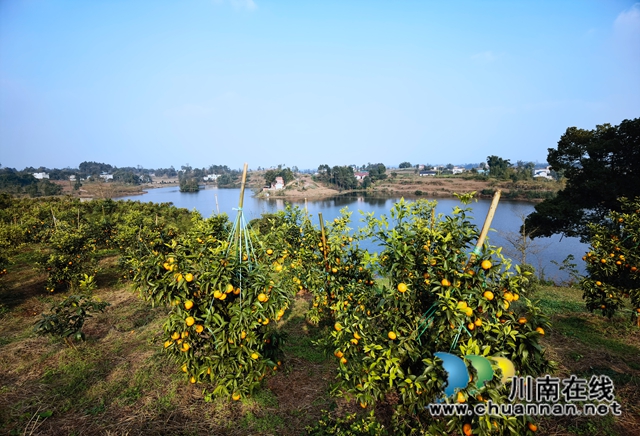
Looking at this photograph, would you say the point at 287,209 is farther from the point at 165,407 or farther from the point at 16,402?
the point at 16,402

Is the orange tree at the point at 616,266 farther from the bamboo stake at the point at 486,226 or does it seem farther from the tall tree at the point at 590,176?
the tall tree at the point at 590,176

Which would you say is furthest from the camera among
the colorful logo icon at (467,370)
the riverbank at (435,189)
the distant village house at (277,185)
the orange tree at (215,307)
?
the distant village house at (277,185)

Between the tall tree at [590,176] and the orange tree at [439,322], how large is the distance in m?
10.6

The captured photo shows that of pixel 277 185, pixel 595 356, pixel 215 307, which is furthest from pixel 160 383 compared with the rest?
pixel 277 185

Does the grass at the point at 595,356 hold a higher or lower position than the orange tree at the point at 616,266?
lower

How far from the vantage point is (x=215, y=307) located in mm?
2699

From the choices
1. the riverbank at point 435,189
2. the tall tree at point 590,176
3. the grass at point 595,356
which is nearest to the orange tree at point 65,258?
the grass at point 595,356

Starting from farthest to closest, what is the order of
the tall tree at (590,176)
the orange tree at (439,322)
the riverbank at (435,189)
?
the riverbank at (435,189) → the tall tree at (590,176) → the orange tree at (439,322)

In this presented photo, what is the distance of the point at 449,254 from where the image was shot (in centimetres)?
200

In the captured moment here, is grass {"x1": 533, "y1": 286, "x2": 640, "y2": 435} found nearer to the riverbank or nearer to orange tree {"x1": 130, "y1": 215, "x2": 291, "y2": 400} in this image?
orange tree {"x1": 130, "y1": 215, "x2": 291, "y2": 400}

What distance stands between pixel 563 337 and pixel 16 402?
6950mm

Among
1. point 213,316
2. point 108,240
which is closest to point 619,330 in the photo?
point 213,316

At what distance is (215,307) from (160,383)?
1360 millimetres

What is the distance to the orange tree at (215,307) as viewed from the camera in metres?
2.58
